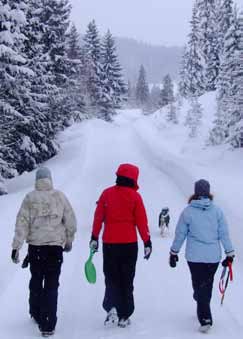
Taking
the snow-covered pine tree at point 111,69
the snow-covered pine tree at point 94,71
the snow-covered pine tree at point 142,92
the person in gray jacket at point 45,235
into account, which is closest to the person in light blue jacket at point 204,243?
the person in gray jacket at point 45,235

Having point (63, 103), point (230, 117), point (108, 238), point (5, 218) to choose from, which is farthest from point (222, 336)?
point (63, 103)

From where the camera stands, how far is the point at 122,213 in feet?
21.0

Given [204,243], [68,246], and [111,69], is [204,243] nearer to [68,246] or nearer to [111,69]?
[68,246]

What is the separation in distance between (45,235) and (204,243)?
189 cm

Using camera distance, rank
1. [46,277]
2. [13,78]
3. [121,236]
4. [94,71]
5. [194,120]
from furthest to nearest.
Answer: [94,71], [194,120], [13,78], [121,236], [46,277]

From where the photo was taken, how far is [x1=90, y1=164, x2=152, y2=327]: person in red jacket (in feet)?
21.0

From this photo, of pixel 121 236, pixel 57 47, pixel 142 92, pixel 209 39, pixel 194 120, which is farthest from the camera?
pixel 142 92

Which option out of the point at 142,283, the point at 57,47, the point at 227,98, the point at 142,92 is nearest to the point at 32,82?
the point at 57,47

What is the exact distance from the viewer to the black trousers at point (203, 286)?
20.7ft

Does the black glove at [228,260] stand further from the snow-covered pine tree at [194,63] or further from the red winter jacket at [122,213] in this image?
the snow-covered pine tree at [194,63]

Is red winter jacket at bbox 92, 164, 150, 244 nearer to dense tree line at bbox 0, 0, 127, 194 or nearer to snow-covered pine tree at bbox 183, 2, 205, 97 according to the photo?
dense tree line at bbox 0, 0, 127, 194

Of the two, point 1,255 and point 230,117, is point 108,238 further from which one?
point 230,117

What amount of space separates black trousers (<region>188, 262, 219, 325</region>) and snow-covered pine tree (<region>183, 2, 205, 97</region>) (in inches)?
2544

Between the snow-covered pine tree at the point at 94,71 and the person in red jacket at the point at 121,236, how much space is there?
54.5 meters
